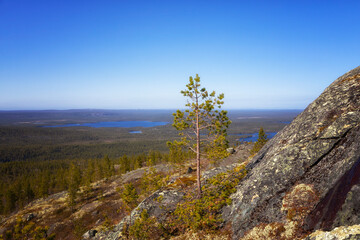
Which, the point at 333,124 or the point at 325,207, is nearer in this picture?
the point at 325,207

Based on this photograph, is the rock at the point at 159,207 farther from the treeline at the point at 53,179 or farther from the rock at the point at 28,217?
the rock at the point at 28,217

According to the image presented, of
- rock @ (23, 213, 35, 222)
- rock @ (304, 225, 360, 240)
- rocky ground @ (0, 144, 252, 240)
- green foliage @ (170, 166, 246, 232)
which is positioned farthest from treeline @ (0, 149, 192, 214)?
rock @ (304, 225, 360, 240)

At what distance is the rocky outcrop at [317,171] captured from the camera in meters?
8.37

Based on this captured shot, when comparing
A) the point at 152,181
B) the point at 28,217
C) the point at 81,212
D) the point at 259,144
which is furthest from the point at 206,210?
the point at 28,217

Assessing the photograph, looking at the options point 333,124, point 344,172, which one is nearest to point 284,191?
point 344,172

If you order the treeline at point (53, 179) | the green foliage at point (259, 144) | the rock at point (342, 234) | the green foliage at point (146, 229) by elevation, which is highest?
the rock at point (342, 234)

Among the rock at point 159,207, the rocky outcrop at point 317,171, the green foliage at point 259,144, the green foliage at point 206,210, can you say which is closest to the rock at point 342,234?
the rocky outcrop at point 317,171

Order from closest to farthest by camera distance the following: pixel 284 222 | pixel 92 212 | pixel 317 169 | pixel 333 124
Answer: pixel 284 222 < pixel 317 169 < pixel 333 124 < pixel 92 212

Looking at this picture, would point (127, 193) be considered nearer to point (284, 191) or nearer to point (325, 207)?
point (284, 191)

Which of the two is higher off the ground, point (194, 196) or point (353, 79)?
point (353, 79)

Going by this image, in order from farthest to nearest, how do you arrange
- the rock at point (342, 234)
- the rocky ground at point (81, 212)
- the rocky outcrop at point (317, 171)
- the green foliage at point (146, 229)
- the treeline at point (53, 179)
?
the treeline at point (53, 179) < the rocky ground at point (81, 212) < the green foliage at point (146, 229) < the rocky outcrop at point (317, 171) < the rock at point (342, 234)

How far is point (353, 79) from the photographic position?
14055 millimetres

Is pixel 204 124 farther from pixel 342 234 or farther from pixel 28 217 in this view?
pixel 28 217

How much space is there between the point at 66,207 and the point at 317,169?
253 ft
